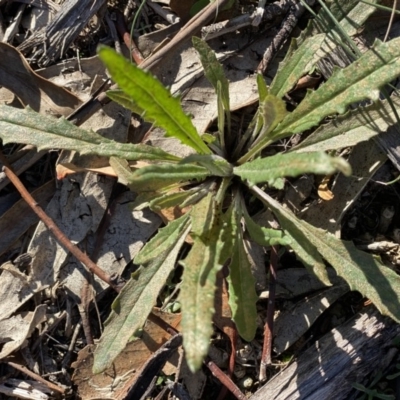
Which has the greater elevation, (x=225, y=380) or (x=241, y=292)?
(x=241, y=292)

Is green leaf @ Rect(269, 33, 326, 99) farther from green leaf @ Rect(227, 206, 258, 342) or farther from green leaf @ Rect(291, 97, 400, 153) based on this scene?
green leaf @ Rect(227, 206, 258, 342)

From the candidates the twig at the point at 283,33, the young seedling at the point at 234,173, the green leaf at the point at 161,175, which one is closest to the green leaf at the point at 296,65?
the young seedling at the point at 234,173

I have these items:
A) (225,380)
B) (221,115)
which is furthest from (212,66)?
(225,380)

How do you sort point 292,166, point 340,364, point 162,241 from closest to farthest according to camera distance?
point 292,166 → point 162,241 → point 340,364

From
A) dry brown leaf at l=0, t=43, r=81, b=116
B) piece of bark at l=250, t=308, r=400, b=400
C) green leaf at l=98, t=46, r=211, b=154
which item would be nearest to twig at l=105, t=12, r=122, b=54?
dry brown leaf at l=0, t=43, r=81, b=116

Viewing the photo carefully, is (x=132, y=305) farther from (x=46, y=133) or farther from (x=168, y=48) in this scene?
(x=168, y=48)

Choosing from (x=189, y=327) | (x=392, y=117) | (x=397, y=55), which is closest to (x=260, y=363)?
(x=189, y=327)
